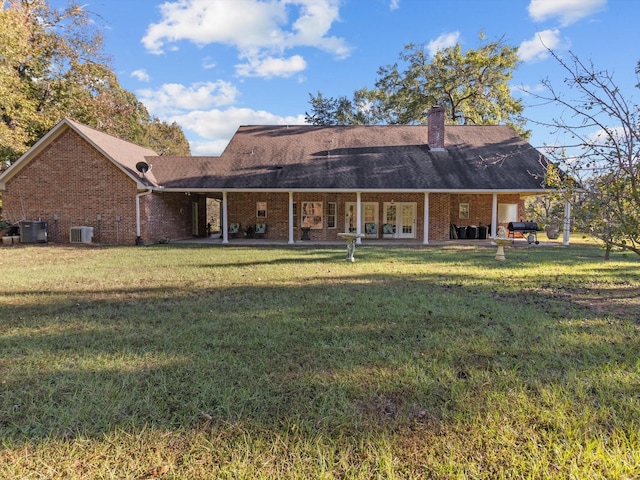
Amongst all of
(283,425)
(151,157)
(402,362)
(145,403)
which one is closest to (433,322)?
(402,362)

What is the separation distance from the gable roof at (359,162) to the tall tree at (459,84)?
8.22 metres

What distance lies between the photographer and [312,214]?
61.6 feet

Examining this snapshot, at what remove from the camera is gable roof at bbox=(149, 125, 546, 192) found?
16.8 m

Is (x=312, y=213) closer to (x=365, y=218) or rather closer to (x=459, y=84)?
(x=365, y=218)

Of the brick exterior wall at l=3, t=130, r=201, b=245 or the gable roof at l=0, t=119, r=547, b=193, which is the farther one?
the gable roof at l=0, t=119, r=547, b=193

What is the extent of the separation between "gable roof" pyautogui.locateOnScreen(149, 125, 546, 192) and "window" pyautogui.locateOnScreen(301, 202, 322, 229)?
1.80 metres

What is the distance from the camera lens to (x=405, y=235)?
1903cm

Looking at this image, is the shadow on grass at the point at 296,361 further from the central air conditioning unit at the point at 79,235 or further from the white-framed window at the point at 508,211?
the white-framed window at the point at 508,211

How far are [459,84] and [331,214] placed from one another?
1724 centimetres

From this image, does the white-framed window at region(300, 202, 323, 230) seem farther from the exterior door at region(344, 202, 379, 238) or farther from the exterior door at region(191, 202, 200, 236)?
the exterior door at region(191, 202, 200, 236)

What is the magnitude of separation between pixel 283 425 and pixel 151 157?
20.1 m

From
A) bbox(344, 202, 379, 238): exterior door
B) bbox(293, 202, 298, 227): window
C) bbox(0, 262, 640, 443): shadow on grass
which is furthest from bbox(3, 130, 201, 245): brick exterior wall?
bbox(0, 262, 640, 443): shadow on grass

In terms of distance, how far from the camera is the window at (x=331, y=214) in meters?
18.8

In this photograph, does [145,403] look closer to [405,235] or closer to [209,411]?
[209,411]
